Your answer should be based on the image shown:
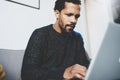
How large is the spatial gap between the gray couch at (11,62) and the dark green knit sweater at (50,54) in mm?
38

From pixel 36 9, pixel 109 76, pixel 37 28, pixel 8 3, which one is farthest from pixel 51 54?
pixel 109 76

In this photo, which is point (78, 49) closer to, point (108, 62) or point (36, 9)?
point (36, 9)

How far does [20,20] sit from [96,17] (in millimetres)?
847

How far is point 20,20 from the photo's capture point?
5.47 ft

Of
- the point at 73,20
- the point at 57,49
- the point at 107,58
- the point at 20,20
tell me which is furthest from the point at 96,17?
the point at 107,58

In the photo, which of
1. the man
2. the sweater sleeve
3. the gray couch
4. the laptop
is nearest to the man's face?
the man

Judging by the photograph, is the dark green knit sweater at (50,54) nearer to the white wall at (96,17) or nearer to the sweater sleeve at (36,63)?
the sweater sleeve at (36,63)

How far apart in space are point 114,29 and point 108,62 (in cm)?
14

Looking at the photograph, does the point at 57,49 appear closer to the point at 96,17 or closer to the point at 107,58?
the point at 96,17

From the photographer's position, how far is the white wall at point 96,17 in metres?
2.09

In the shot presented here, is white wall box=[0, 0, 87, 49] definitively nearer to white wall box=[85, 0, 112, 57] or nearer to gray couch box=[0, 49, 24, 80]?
gray couch box=[0, 49, 24, 80]

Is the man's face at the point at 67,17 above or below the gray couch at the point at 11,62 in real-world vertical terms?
above

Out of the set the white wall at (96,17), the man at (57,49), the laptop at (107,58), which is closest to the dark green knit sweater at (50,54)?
the man at (57,49)

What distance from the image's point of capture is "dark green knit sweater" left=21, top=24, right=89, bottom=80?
1.59 m
